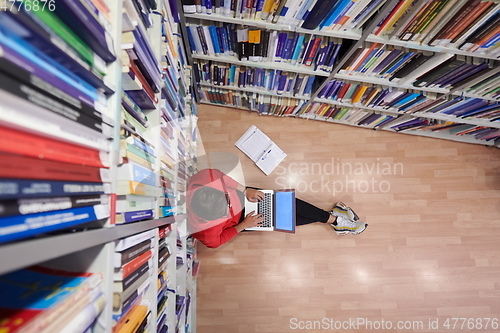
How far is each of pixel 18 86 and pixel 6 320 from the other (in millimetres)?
414

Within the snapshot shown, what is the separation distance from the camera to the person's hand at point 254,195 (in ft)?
6.57

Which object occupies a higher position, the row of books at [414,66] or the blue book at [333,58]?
the blue book at [333,58]

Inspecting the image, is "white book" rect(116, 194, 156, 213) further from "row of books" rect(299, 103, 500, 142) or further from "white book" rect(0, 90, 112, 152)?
"row of books" rect(299, 103, 500, 142)

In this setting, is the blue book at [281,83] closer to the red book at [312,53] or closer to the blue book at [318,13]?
the red book at [312,53]

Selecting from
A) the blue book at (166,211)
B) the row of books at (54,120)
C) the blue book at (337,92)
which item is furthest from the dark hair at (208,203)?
the blue book at (337,92)

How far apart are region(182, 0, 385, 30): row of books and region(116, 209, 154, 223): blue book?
98 cm

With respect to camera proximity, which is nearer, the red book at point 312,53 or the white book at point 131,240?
the white book at point 131,240

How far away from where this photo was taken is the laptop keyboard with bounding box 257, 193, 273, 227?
2.01 m

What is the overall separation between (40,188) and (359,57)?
1461 mm

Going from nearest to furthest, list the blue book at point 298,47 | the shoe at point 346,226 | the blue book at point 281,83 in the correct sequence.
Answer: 1. the blue book at point 298,47
2. the blue book at point 281,83
3. the shoe at point 346,226

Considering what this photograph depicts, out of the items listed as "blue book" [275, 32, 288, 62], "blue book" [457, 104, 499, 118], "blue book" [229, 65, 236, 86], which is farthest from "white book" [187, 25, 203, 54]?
"blue book" [457, 104, 499, 118]

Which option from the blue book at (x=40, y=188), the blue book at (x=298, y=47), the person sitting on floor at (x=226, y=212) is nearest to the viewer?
the blue book at (x=40, y=188)

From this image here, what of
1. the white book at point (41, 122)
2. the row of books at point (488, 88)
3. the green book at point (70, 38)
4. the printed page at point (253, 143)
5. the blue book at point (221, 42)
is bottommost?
the white book at point (41, 122)

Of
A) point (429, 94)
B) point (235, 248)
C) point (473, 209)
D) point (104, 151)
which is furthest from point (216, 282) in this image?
point (473, 209)
